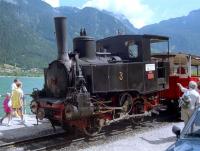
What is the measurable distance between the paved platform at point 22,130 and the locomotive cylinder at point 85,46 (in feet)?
8.73

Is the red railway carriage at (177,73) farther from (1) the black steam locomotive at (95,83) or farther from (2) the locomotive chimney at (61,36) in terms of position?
(2) the locomotive chimney at (61,36)

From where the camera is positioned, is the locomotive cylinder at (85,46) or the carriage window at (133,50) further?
the carriage window at (133,50)

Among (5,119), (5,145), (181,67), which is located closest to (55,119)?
(5,145)

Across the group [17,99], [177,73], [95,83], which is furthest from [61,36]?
[177,73]

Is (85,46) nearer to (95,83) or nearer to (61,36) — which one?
(61,36)

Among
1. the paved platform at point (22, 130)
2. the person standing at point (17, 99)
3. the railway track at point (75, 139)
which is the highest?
the person standing at point (17, 99)

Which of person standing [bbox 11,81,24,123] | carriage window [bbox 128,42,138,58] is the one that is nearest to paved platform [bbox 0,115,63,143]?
person standing [bbox 11,81,24,123]

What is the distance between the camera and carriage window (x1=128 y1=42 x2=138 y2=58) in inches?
560

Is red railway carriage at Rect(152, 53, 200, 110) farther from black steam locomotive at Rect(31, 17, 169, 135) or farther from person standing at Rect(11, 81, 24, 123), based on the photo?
person standing at Rect(11, 81, 24, 123)

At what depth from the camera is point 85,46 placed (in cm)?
1286

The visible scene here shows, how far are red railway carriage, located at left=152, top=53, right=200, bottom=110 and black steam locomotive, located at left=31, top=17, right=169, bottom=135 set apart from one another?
1.70 meters

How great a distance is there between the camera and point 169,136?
40.7ft

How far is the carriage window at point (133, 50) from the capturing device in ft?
46.6

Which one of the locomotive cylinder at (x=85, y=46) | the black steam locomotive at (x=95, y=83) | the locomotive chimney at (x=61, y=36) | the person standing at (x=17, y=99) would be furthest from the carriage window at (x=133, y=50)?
the person standing at (x=17, y=99)
